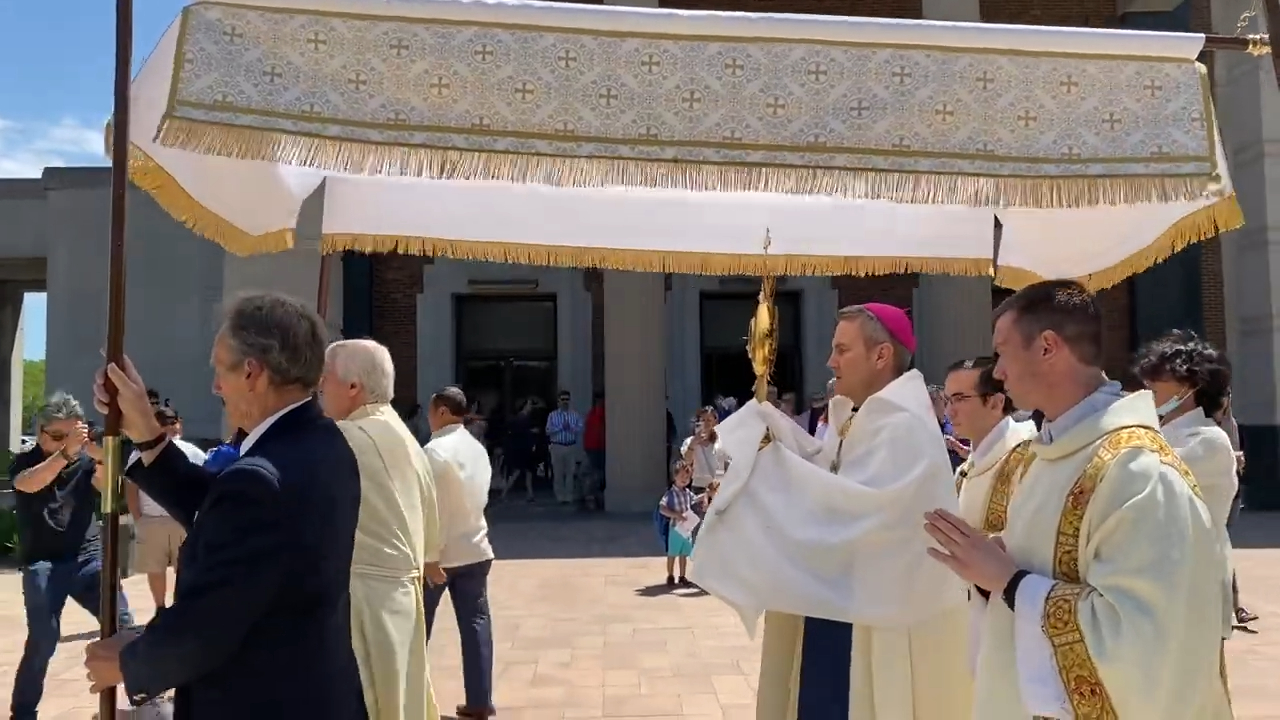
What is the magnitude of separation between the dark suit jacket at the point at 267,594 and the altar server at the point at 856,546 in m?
1.14

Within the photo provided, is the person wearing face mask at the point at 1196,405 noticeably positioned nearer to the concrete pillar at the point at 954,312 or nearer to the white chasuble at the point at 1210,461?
the white chasuble at the point at 1210,461

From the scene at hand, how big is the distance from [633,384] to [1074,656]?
1213 cm

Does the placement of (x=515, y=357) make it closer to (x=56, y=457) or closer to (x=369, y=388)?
(x=56, y=457)

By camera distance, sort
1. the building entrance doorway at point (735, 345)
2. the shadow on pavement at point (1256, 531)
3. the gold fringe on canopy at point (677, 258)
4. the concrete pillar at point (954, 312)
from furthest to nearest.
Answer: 1. the building entrance doorway at point (735, 345)
2. the concrete pillar at point (954, 312)
3. the shadow on pavement at point (1256, 531)
4. the gold fringe on canopy at point (677, 258)

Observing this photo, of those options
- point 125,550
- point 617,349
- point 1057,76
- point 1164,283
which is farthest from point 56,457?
point 1164,283

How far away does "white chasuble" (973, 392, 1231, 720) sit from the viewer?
1.95 m

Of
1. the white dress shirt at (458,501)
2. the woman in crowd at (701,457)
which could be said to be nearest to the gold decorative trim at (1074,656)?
the white dress shirt at (458,501)

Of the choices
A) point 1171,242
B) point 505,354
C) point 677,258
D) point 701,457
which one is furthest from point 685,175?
point 505,354

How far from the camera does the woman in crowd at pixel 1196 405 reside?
3678 millimetres

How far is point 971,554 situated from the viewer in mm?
2188

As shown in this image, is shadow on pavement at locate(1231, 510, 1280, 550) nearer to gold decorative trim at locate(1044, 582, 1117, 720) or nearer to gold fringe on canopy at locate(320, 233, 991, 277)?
gold fringe on canopy at locate(320, 233, 991, 277)

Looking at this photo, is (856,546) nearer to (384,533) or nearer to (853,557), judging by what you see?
(853,557)

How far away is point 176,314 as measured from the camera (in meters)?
15.0

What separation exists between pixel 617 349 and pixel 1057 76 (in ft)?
36.3
